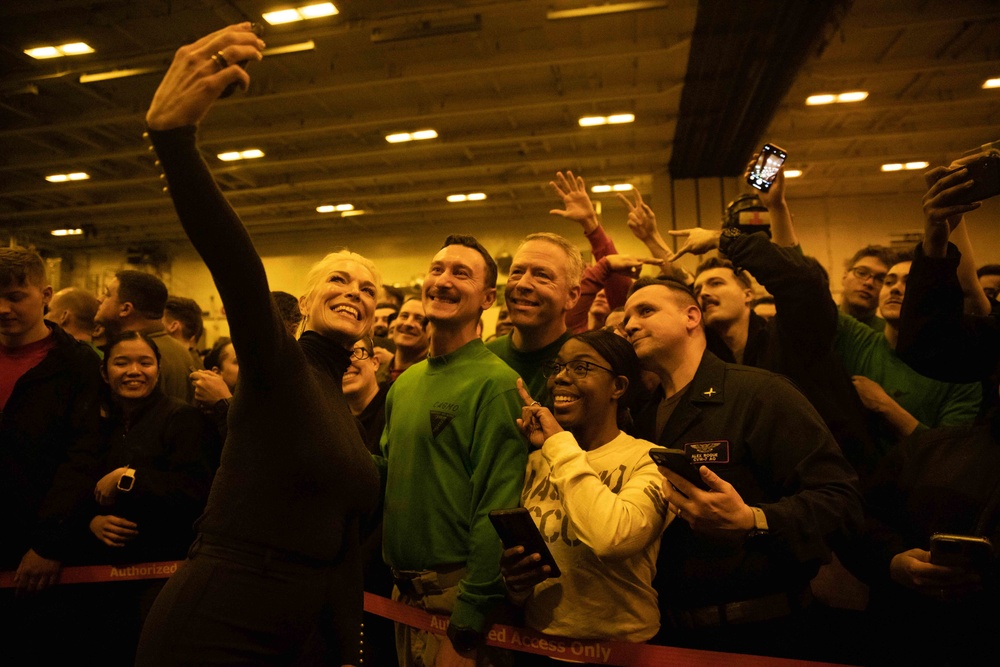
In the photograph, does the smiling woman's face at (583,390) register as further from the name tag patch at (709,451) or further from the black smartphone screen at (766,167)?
the black smartphone screen at (766,167)

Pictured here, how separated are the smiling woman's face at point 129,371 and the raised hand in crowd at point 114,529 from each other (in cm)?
52

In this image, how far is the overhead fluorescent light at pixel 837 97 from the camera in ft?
26.5

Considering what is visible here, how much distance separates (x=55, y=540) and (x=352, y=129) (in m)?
7.38

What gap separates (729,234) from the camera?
2512mm

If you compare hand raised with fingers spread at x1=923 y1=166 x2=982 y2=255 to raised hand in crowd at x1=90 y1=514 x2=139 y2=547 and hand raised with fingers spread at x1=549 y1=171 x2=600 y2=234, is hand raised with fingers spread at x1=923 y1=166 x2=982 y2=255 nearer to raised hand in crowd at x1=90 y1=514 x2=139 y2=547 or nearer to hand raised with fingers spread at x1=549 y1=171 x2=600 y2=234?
hand raised with fingers spread at x1=549 y1=171 x2=600 y2=234

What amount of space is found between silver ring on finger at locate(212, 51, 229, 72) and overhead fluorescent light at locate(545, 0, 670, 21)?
18.5 ft

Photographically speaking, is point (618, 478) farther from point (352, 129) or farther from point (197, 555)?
point (352, 129)

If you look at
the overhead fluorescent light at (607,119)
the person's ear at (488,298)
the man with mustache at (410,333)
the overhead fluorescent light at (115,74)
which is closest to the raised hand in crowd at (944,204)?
the person's ear at (488,298)

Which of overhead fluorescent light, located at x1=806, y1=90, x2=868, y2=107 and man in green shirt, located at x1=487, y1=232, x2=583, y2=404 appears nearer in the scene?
man in green shirt, located at x1=487, y1=232, x2=583, y2=404

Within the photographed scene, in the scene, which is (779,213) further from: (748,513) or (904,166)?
(904,166)

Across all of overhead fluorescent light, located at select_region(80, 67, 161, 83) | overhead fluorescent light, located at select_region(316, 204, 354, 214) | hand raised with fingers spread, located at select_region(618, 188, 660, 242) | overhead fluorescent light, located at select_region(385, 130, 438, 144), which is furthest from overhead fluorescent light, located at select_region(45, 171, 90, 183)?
hand raised with fingers spread, located at select_region(618, 188, 660, 242)

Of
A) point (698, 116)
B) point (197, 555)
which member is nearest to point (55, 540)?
point (197, 555)

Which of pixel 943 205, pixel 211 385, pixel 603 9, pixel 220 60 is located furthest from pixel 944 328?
pixel 603 9

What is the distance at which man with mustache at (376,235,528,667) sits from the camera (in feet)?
5.92
